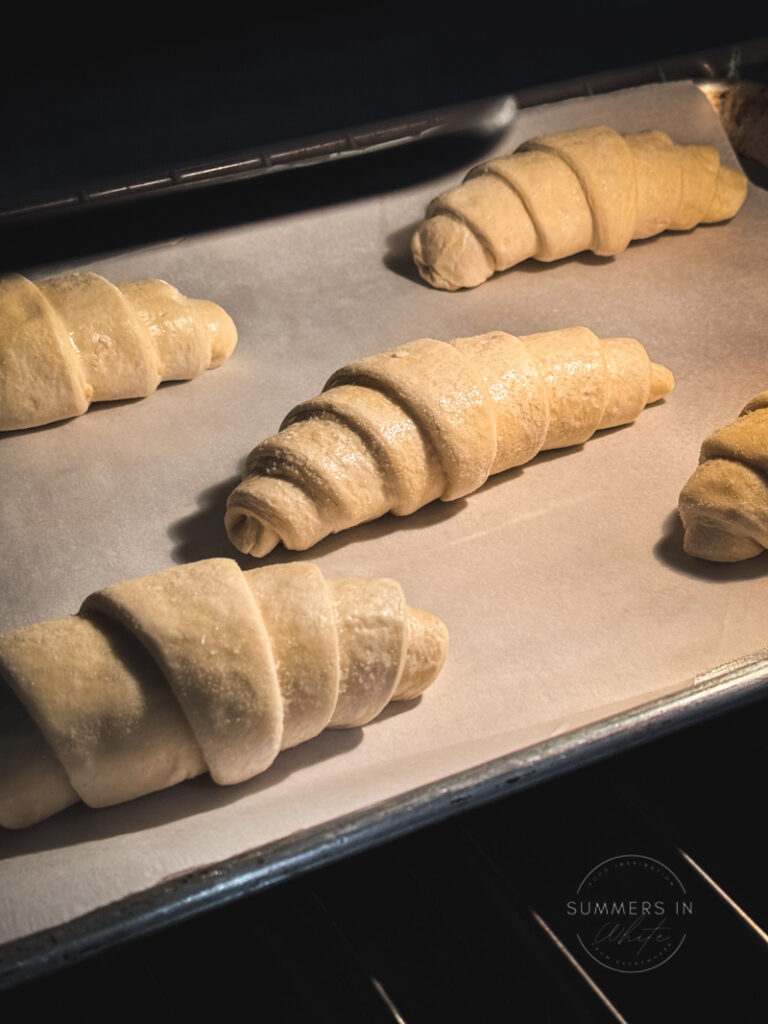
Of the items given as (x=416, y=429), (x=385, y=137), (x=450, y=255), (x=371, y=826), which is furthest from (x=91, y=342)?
(x=371, y=826)

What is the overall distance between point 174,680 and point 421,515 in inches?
29.9

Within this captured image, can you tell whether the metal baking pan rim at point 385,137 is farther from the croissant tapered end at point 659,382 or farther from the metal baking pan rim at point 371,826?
the metal baking pan rim at point 371,826

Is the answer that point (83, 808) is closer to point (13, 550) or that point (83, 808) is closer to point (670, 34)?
point (13, 550)

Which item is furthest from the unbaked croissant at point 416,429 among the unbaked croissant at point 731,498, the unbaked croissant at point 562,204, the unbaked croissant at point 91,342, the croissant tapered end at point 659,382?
the unbaked croissant at point 562,204

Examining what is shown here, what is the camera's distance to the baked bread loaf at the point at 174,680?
4.79 feet

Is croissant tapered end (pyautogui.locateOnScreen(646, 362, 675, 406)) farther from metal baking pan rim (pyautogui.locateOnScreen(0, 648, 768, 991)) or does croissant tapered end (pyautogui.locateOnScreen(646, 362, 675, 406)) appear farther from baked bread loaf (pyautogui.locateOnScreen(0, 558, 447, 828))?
baked bread loaf (pyautogui.locateOnScreen(0, 558, 447, 828))

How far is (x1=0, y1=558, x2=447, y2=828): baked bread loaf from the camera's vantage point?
1459 millimetres

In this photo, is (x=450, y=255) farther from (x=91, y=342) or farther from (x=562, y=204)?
(x=91, y=342)

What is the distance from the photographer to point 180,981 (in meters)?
1.38

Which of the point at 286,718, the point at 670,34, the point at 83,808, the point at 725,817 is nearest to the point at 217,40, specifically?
the point at 670,34

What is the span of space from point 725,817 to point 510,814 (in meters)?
0.31

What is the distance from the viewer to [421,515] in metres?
2.08

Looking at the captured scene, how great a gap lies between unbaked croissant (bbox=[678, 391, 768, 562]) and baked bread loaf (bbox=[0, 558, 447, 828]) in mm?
665

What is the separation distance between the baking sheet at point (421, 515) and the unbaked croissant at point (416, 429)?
89mm
